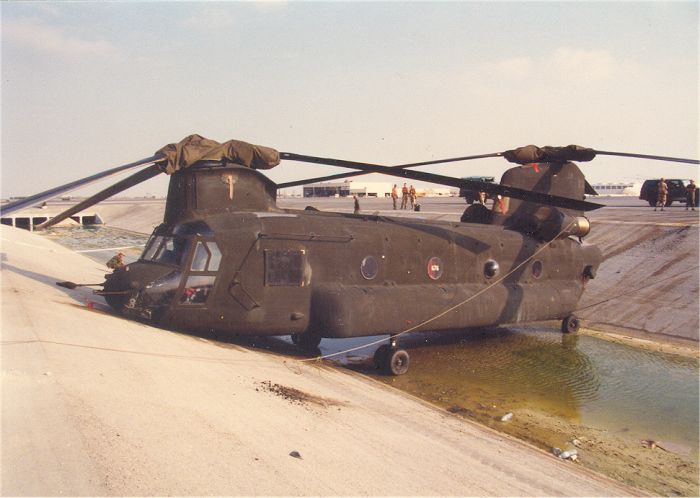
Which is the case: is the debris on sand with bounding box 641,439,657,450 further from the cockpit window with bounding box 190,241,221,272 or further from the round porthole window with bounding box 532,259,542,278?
the cockpit window with bounding box 190,241,221,272

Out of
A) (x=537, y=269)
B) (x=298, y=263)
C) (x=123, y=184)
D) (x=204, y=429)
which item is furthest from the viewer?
(x=537, y=269)

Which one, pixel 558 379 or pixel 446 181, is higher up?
pixel 446 181

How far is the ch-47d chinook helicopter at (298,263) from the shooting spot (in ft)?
35.4

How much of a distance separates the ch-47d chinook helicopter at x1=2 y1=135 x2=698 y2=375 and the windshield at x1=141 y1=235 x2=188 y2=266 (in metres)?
0.03

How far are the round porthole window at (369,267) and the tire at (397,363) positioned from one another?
1.87 m

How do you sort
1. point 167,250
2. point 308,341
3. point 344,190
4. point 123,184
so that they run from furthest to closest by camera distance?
point 344,190, point 308,341, point 123,184, point 167,250

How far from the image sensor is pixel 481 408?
412 inches

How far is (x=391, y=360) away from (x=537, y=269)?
6.52 m

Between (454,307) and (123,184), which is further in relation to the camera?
(454,307)

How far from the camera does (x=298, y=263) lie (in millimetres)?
11742

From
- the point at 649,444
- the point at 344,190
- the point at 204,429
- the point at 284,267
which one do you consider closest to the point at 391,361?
the point at 284,267

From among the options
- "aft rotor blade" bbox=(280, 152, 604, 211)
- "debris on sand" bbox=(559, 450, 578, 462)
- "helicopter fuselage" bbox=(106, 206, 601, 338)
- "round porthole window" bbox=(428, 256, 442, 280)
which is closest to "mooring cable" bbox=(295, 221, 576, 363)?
"helicopter fuselage" bbox=(106, 206, 601, 338)

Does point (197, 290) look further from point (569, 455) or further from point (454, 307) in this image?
point (569, 455)

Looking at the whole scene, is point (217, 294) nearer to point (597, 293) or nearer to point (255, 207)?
point (255, 207)
